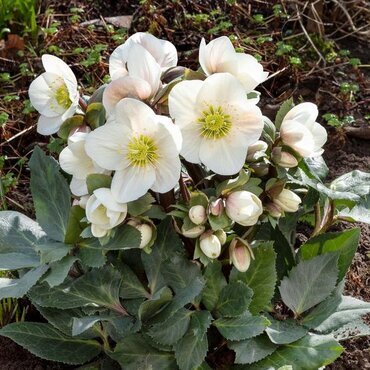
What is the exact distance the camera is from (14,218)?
1761 mm

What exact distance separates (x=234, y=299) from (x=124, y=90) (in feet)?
1.62

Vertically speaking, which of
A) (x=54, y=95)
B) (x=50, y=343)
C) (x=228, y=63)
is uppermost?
(x=228, y=63)

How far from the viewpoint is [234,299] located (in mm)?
1537

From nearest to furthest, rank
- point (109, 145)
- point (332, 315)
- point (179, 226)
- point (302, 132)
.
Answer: point (109, 145) < point (302, 132) < point (179, 226) < point (332, 315)

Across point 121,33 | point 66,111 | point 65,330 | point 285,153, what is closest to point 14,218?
point 65,330

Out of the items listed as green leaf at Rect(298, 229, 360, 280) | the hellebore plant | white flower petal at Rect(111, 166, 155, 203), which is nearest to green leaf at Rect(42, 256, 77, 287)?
the hellebore plant

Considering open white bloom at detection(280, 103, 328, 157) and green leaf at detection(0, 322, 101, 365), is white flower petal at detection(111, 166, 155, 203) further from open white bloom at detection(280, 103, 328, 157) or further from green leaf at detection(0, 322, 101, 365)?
green leaf at detection(0, 322, 101, 365)

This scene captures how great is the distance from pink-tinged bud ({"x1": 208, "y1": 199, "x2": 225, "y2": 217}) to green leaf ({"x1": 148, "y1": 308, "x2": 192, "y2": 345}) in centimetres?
27

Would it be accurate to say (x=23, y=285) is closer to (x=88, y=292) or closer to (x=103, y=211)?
(x=88, y=292)

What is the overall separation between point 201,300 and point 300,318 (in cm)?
24

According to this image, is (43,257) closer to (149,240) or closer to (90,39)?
(149,240)

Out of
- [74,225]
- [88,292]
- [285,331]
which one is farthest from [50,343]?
[285,331]

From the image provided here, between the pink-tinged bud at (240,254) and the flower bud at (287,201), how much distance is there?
0.34 feet

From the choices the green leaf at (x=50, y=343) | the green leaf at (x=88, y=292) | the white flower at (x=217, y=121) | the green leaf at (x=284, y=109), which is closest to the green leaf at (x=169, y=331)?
the green leaf at (x=88, y=292)
